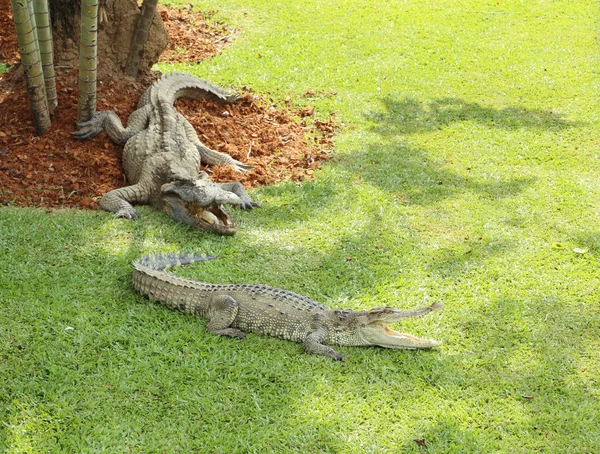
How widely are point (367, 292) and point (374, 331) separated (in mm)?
805

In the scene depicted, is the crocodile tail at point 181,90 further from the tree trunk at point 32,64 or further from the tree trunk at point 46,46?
the tree trunk at point 32,64

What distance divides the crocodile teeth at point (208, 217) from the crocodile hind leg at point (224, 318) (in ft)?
5.18

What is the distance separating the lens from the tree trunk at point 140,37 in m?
8.93

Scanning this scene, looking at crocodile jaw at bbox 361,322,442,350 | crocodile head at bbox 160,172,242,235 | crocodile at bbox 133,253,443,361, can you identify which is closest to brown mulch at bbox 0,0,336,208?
crocodile head at bbox 160,172,242,235

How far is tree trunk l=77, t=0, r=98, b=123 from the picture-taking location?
23.6 ft

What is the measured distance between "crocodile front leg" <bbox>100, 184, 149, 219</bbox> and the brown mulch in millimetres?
164

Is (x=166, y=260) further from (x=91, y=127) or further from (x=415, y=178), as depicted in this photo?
(x=415, y=178)

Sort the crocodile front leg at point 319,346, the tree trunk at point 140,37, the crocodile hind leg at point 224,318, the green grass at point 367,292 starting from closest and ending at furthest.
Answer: the green grass at point 367,292
the crocodile front leg at point 319,346
the crocodile hind leg at point 224,318
the tree trunk at point 140,37

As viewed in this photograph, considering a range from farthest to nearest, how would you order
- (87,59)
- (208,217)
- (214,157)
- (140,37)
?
(140,37) → (214,157) → (87,59) → (208,217)

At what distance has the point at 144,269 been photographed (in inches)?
223

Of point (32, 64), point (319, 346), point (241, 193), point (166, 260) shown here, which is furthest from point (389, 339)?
point (32, 64)

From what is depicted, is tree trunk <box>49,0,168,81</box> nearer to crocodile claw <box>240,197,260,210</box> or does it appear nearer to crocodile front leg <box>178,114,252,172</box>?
crocodile front leg <box>178,114,252,172</box>

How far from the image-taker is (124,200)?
284 inches

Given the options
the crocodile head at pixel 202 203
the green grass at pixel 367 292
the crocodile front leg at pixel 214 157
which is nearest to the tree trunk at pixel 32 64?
the green grass at pixel 367 292
